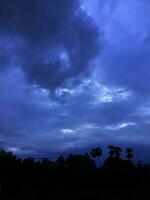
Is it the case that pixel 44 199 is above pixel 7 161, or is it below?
below

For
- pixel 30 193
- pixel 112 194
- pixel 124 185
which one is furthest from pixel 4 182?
pixel 124 185

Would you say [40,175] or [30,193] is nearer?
[30,193]

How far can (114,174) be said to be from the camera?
4441 centimetres

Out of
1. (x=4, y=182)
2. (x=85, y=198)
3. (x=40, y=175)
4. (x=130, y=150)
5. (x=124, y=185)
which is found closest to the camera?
(x=85, y=198)

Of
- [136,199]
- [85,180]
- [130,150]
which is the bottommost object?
[136,199]

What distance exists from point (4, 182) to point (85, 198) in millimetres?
7494

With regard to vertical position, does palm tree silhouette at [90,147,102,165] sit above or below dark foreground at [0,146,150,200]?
above

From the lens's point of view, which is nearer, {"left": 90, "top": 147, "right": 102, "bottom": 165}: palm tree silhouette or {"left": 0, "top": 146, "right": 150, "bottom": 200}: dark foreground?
{"left": 0, "top": 146, "right": 150, "bottom": 200}: dark foreground

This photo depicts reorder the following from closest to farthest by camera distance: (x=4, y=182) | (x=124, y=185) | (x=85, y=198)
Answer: (x=85, y=198) → (x=4, y=182) → (x=124, y=185)

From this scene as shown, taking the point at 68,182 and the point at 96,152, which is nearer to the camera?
the point at 68,182

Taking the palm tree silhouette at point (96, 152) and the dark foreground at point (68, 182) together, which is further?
the palm tree silhouette at point (96, 152)

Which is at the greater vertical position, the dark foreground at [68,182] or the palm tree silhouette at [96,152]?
the palm tree silhouette at [96,152]

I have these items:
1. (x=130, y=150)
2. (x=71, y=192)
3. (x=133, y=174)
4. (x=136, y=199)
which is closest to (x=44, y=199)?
(x=71, y=192)

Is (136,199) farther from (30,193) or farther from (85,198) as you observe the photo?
(30,193)
